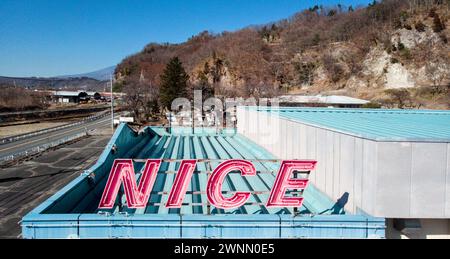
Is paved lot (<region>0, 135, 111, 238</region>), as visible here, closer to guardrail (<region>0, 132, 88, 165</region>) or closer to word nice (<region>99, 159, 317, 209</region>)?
guardrail (<region>0, 132, 88, 165</region>)

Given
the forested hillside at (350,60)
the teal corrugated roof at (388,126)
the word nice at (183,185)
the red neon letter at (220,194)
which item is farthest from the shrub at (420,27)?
the red neon letter at (220,194)

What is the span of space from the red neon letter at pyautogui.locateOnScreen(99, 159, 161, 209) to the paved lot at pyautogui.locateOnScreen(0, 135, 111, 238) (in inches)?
311

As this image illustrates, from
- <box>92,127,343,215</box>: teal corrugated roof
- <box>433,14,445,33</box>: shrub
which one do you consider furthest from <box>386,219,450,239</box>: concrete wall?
<box>433,14,445,33</box>: shrub

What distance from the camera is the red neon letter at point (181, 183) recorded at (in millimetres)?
6637

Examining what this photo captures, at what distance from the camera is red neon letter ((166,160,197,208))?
6.64 metres

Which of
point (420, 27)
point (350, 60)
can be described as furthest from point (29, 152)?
point (420, 27)

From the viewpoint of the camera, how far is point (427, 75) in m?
58.0

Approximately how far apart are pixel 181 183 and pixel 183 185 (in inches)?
2.3

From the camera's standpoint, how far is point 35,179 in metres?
20.8

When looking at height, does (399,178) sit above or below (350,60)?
below

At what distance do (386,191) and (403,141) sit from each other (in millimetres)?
879

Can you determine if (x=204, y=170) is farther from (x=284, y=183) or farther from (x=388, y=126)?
(x=388, y=126)

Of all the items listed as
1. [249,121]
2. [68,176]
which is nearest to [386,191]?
[249,121]
